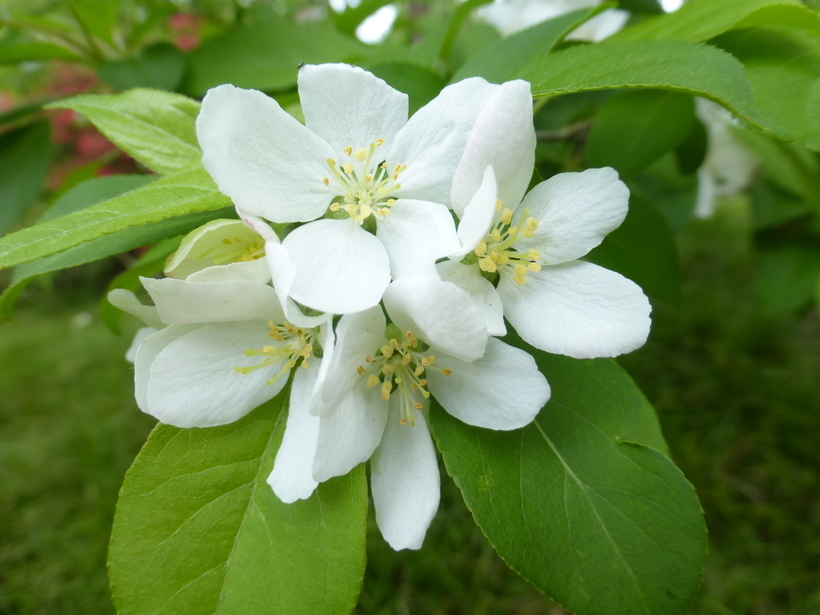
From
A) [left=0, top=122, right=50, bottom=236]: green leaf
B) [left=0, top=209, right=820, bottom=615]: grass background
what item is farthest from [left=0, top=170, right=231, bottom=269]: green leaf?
[left=0, top=209, right=820, bottom=615]: grass background

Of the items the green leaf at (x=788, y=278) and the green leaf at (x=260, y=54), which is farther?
the green leaf at (x=788, y=278)

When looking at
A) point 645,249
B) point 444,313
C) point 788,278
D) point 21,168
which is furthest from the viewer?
point 788,278

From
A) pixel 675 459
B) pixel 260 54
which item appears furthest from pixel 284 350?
pixel 675 459

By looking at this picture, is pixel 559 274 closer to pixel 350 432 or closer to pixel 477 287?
pixel 477 287

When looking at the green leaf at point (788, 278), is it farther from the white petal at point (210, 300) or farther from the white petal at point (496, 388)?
the white petal at point (210, 300)

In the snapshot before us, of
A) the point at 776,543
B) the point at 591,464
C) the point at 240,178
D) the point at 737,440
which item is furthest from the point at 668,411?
the point at 240,178

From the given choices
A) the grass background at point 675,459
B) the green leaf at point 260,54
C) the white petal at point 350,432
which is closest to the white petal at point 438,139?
the white petal at point 350,432

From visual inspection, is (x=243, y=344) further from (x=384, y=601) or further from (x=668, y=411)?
(x=668, y=411)
